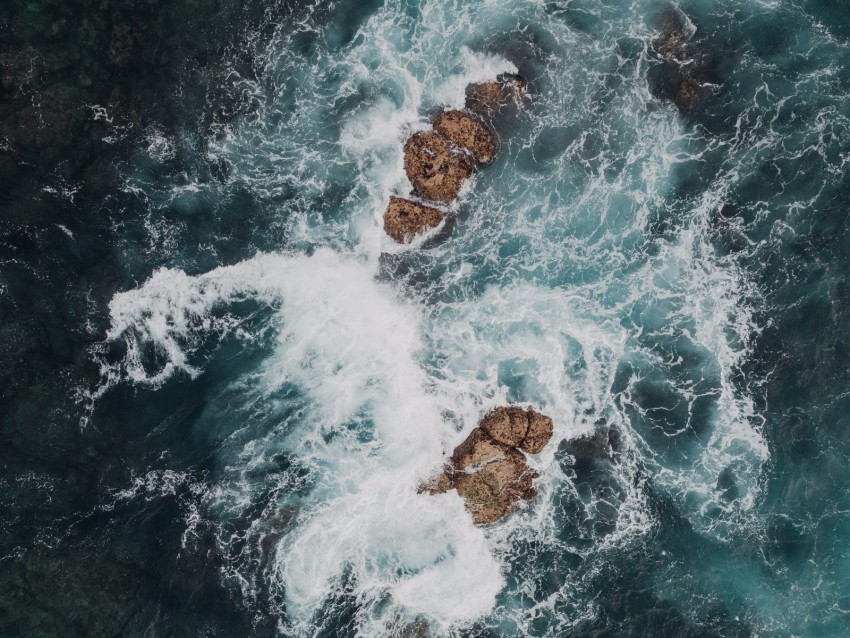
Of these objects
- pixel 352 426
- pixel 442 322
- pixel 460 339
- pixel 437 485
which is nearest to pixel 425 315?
pixel 442 322

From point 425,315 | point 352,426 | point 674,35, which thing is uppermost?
point 674,35

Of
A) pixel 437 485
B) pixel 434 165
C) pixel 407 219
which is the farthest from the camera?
pixel 437 485

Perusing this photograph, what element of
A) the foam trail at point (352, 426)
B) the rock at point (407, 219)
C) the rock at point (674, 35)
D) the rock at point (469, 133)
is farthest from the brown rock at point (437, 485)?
the rock at point (674, 35)

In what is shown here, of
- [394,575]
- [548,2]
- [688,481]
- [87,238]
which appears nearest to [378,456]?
[394,575]

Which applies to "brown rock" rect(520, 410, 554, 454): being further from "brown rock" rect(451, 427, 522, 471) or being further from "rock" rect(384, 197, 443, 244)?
"rock" rect(384, 197, 443, 244)

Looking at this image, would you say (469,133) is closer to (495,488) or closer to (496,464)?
(496,464)

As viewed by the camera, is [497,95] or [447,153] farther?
[497,95]

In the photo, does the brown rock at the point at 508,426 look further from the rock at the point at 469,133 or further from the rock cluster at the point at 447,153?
the rock at the point at 469,133

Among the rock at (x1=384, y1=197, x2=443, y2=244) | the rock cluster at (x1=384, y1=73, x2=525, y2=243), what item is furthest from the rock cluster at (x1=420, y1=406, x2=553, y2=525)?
the rock cluster at (x1=384, y1=73, x2=525, y2=243)
